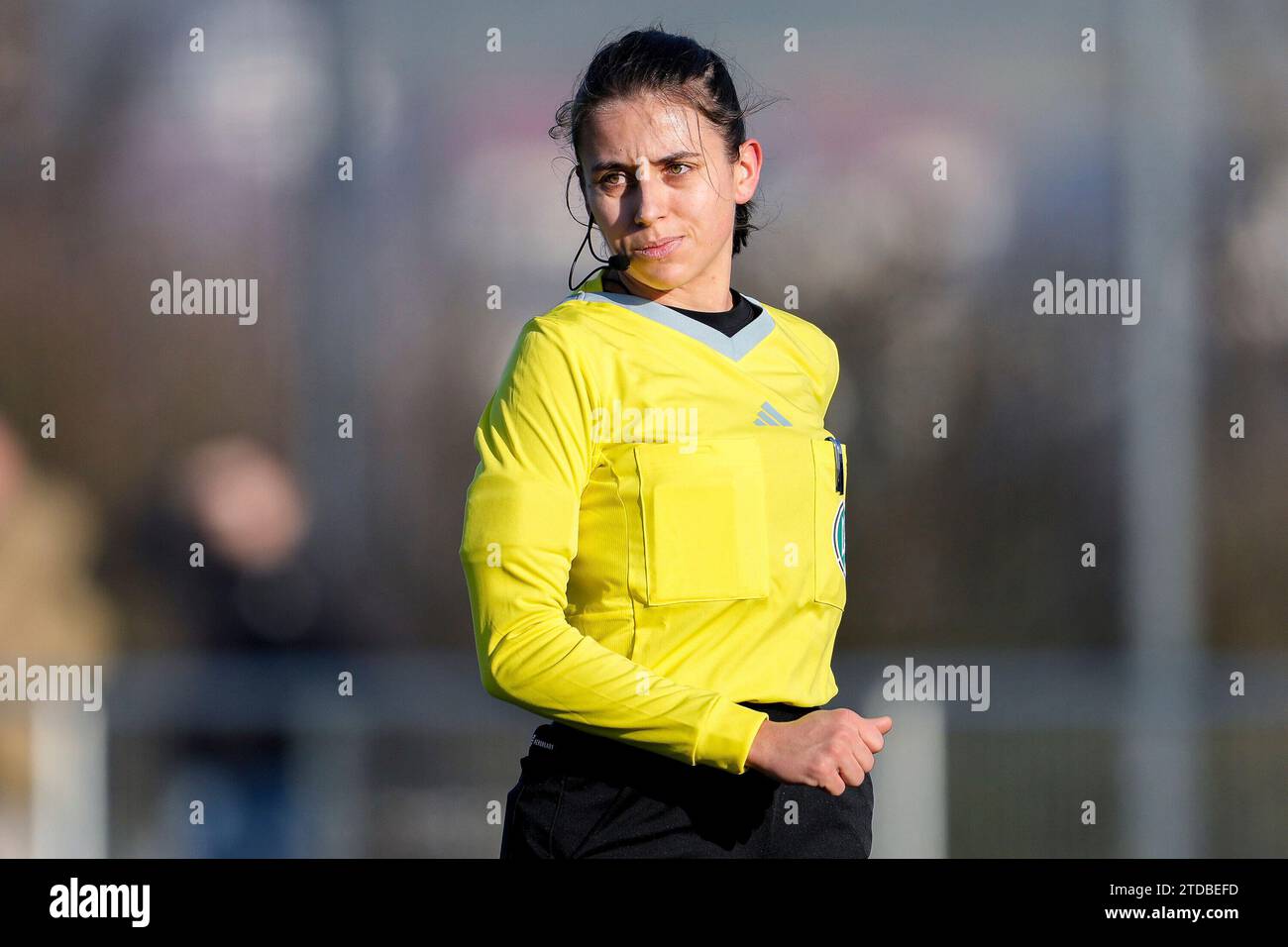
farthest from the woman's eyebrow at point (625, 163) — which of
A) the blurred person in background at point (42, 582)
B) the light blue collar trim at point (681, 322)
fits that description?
the blurred person in background at point (42, 582)

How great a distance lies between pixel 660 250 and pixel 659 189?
0.05m

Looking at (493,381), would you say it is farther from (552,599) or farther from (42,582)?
(552,599)

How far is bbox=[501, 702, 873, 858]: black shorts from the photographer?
44.5 inches

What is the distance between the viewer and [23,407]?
316cm

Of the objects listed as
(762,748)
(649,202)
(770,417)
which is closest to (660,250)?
Result: (649,202)

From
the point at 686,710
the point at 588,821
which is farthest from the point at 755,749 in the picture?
the point at 588,821

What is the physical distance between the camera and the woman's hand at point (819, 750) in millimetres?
1021

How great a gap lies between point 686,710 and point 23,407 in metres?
2.57

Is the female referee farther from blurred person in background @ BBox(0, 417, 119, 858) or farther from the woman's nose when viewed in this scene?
blurred person in background @ BBox(0, 417, 119, 858)

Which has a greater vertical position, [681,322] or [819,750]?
[681,322]

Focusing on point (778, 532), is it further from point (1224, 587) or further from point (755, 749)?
point (1224, 587)

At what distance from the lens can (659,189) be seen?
116 centimetres

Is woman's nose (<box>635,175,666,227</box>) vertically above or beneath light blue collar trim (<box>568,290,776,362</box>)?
above

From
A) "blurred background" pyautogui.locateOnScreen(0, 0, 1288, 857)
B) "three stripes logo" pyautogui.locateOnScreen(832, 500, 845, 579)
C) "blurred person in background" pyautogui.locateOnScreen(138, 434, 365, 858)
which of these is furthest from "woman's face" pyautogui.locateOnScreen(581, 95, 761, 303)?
"blurred person in background" pyautogui.locateOnScreen(138, 434, 365, 858)
